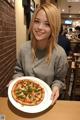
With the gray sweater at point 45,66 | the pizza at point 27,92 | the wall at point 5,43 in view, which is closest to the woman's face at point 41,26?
the gray sweater at point 45,66

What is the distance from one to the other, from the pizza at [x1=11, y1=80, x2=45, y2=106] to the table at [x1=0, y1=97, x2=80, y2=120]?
80mm

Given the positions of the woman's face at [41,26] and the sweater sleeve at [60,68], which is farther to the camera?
the sweater sleeve at [60,68]

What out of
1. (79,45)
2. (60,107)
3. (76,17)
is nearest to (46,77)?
(60,107)

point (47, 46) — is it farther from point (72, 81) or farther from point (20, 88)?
point (72, 81)

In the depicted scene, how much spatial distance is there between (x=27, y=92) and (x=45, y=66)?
0.79ft

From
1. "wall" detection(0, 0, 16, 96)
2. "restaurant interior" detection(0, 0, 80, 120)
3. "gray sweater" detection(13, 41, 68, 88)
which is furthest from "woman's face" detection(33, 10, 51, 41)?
"wall" detection(0, 0, 16, 96)

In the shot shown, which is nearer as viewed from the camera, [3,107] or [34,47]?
[3,107]

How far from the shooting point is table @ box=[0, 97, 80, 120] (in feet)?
4.80

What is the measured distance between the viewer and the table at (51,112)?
4.80 ft

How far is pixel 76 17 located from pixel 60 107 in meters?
15.6

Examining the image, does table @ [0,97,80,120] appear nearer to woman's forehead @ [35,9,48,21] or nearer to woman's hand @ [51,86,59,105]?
woman's hand @ [51,86,59,105]

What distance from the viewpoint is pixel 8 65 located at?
13.4 ft

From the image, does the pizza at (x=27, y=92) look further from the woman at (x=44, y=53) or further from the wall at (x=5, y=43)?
the wall at (x=5, y=43)

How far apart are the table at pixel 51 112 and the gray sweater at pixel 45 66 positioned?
0.90ft
